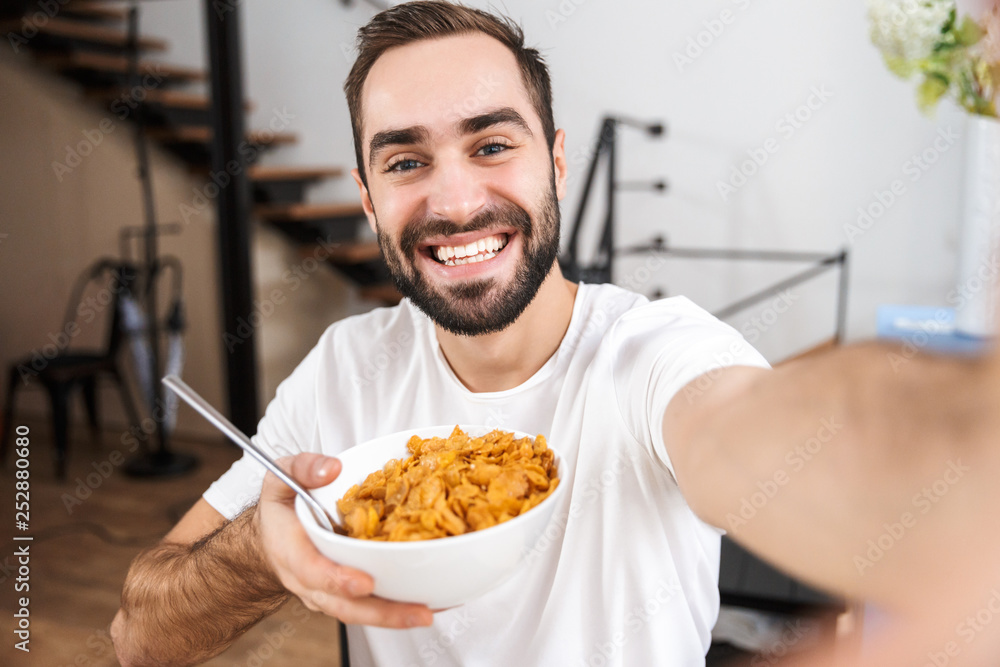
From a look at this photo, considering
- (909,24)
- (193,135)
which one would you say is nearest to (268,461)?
(909,24)

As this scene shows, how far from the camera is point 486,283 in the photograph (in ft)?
3.20

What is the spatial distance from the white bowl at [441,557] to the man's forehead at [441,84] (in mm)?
563

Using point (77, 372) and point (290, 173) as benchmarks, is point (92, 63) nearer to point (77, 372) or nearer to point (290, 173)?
point (290, 173)

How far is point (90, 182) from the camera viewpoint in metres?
3.72

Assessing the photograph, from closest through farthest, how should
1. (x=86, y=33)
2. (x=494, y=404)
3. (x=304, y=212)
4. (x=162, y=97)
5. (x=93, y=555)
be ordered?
(x=494, y=404) → (x=93, y=555) → (x=304, y=212) → (x=162, y=97) → (x=86, y=33)

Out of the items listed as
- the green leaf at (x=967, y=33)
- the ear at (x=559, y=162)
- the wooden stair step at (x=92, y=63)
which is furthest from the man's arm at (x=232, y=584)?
the wooden stair step at (x=92, y=63)

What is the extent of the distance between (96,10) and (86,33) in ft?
1.63

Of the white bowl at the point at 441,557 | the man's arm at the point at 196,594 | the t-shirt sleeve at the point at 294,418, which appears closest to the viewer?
the white bowl at the point at 441,557

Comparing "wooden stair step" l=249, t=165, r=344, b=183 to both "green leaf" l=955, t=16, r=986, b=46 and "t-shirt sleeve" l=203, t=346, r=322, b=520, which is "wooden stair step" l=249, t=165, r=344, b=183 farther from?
"green leaf" l=955, t=16, r=986, b=46

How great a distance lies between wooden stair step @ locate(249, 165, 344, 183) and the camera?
3334 millimetres

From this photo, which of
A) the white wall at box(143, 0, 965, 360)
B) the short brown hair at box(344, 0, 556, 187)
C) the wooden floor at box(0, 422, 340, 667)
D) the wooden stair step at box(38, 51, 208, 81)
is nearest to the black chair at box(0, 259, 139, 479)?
the wooden floor at box(0, 422, 340, 667)

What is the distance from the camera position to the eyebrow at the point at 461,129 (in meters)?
0.94

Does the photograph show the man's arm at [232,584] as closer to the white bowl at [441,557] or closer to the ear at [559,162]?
the white bowl at [441,557]

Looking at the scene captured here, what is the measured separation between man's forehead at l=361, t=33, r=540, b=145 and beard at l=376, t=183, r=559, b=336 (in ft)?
0.44
